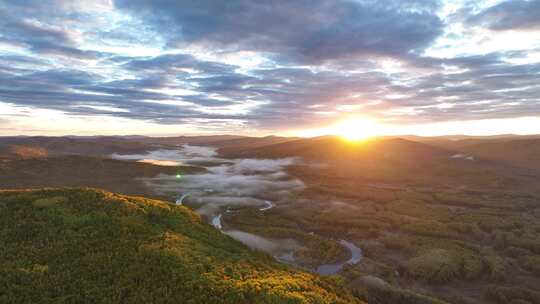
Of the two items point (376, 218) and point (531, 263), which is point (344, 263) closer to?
point (531, 263)

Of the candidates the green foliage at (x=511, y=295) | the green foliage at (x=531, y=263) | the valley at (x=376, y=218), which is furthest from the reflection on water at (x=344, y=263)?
the green foliage at (x=531, y=263)

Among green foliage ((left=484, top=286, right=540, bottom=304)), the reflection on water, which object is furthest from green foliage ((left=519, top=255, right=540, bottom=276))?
the reflection on water

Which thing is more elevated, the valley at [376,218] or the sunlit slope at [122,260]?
the sunlit slope at [122,260]

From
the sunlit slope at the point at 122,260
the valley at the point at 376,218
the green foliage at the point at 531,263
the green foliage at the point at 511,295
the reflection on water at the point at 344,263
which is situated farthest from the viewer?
the green foliage at the point at 531,263

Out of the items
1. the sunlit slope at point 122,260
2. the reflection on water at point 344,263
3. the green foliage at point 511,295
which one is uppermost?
the sunlit slope at point 122,260

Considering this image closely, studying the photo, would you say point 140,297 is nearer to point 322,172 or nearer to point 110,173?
point 110,173

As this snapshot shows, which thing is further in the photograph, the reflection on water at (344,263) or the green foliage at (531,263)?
the green foliage at (531,263)

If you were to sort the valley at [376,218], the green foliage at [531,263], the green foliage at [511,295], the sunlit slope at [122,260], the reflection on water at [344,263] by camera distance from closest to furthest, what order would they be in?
the sunlit slope at [122,260], the green foliage at [511,295], the valley at [376,218], the reflection on water at [344,263], the green foliage at [531,263]

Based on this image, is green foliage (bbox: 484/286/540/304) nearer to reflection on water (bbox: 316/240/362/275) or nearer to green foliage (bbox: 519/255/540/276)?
green foliage (bbox: 519/255/540/276)

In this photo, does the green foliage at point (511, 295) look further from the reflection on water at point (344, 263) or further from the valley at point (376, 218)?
the reflection on water at point (344, 263)
